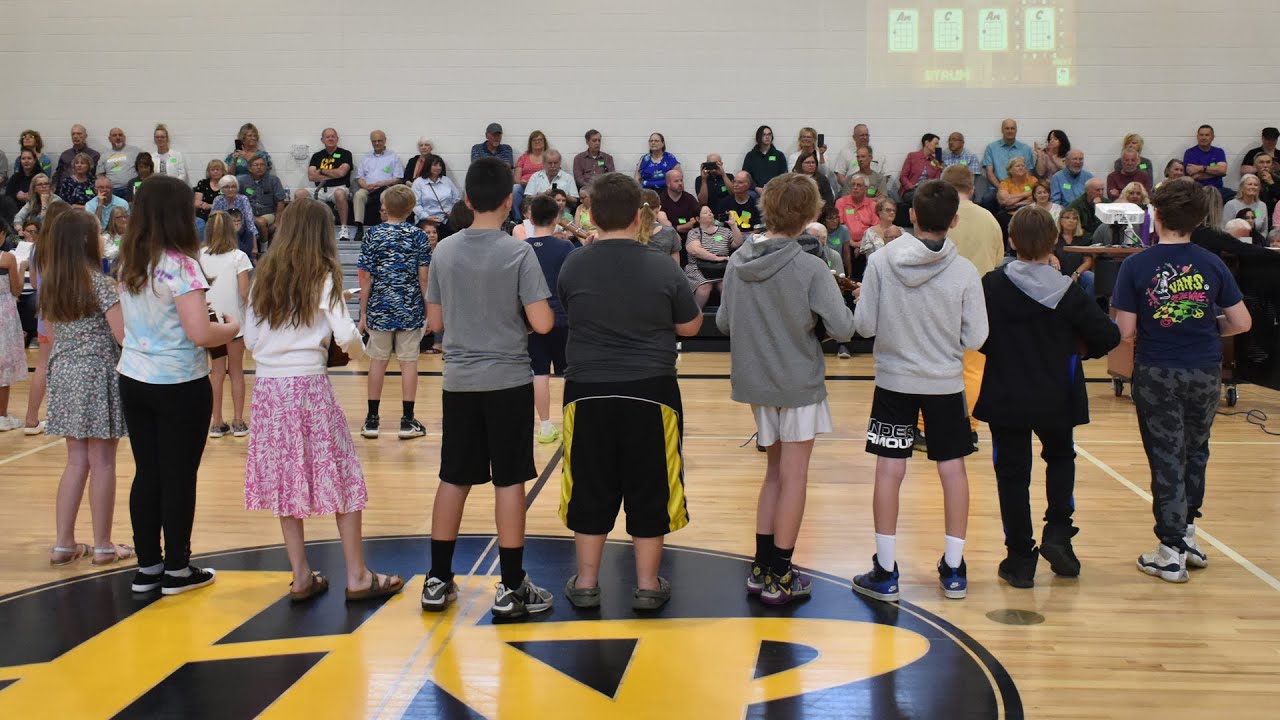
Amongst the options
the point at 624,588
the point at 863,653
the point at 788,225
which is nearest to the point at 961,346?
the point at 788,225

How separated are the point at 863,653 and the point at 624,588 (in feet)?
3.12

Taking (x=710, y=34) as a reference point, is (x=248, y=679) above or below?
below

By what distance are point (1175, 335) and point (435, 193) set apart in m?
10.3

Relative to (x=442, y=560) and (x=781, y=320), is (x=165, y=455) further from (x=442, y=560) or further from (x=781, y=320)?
(x=781, y=320)

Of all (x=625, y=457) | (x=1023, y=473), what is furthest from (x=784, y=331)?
(x=1023, y=473)

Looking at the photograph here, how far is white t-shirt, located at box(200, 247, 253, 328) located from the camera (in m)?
5.78

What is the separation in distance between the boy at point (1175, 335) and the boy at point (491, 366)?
7.19 ft

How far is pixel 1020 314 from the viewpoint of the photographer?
13.2ft

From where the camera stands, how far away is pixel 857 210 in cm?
1206

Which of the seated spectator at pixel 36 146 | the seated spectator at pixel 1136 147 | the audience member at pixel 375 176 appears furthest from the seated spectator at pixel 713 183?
the seated spectator at pixel 36 146

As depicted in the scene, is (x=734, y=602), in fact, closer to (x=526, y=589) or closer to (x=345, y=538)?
(x=526, y=589)

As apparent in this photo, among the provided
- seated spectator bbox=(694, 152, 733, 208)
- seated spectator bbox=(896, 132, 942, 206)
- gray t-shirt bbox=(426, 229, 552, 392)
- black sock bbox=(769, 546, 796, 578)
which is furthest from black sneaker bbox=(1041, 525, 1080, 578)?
seated spectator bbox=(896, 132, 942, 206)

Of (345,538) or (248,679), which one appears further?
(345,538)

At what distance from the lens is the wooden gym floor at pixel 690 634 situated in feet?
10.4
